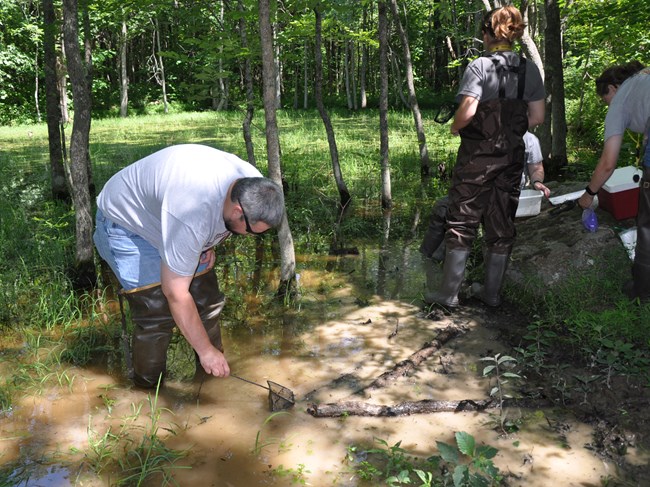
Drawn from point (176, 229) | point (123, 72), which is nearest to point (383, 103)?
point (176, 229)

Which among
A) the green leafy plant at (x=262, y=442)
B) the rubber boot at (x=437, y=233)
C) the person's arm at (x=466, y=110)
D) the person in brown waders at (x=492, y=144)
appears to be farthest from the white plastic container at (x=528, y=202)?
the green leafy plant at (x=262, y=442)

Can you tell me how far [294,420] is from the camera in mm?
3248

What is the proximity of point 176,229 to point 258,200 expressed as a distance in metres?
0.44

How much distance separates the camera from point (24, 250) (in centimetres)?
→ 610

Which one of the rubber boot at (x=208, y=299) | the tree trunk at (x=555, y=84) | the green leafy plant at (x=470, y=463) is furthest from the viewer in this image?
the tree trunk at (x=555, y=84)

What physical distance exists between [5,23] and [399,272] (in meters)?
28.2

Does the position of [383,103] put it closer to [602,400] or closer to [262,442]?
[602,400]

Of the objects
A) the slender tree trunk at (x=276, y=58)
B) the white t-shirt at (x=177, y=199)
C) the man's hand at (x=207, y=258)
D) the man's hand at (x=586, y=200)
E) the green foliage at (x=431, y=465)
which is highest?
the slender tree trunk at (x=276, y=58)

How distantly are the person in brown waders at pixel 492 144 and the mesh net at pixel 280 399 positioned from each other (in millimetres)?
1752

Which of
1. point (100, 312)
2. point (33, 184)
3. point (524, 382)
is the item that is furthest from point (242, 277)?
point (33, 184)

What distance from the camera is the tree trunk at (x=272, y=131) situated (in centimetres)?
484

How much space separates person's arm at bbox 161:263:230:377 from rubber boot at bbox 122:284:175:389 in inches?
22.1

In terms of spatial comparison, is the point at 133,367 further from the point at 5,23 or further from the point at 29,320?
the point at 5,23

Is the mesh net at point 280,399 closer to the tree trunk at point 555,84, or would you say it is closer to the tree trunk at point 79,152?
the tree trunk at point 79,152
